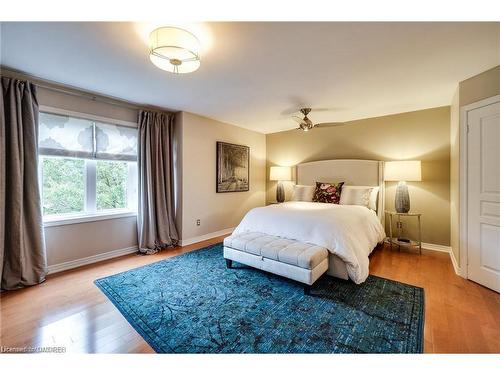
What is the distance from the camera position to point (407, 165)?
3.32 meters

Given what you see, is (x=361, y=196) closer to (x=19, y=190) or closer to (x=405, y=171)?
(x=405, y=171)

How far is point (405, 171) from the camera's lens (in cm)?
332

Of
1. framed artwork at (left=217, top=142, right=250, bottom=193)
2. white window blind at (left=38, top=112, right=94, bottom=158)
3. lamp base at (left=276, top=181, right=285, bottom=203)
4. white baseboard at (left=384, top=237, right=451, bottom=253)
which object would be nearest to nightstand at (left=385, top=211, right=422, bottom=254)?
white baseboard at (left=384, top=237, right=451, bottom=253)

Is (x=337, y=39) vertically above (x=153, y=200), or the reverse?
(x=337, y=39)

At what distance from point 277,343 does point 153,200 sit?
281 centimetres

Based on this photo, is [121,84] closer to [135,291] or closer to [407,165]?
[135,291]

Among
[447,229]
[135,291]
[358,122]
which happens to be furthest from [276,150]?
[135,291]

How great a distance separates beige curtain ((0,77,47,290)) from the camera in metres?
2.27

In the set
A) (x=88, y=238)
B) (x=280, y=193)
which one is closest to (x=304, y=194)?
(x=280, y=193)

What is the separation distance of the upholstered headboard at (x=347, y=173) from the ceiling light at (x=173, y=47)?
341 cm

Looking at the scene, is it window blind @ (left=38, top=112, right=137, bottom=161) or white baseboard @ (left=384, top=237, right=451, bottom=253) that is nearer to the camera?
window blind @ (left=38, top=112, right=137, bottom=161)

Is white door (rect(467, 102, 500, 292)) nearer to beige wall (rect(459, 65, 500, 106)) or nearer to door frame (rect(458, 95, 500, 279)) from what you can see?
door frame (rect(458, 95, 500, 279))

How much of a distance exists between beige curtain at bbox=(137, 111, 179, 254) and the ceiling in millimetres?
413

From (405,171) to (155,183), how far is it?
3957 millimetres
